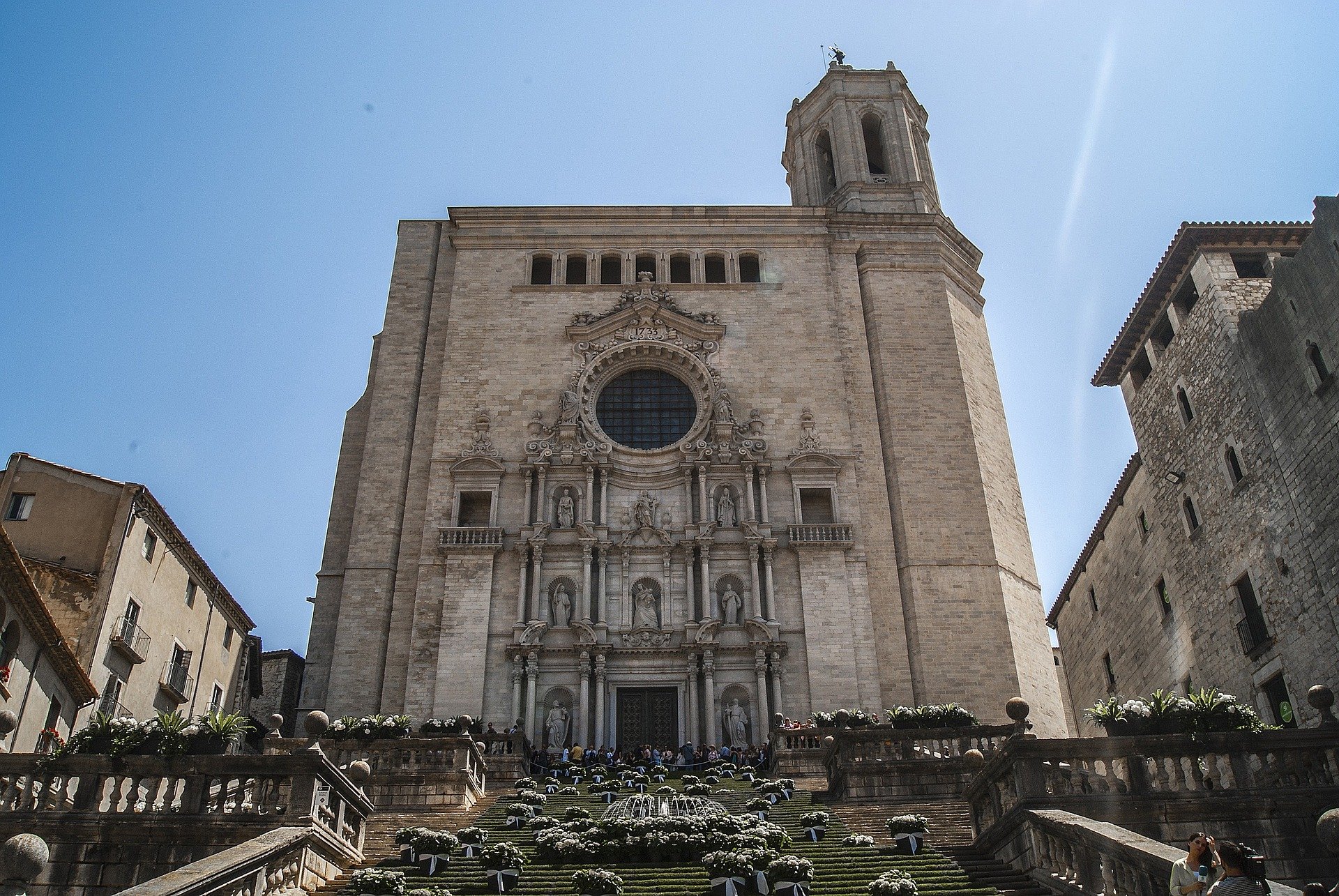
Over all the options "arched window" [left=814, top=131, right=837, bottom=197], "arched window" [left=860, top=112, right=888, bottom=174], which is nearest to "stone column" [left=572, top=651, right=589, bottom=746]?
"arched window" [left=814, top=131, right=837, bottom=197]

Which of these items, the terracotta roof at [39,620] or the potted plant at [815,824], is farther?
the terracotta roof at [39,620]

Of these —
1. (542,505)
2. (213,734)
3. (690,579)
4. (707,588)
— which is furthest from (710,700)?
(213,734)

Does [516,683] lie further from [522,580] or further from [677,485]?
[677,485]

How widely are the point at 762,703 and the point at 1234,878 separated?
64.2 ft

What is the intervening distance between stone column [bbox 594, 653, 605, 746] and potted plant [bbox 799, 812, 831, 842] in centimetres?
1170

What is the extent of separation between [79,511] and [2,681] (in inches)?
276

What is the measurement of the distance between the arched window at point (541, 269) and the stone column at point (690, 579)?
35.3 ft

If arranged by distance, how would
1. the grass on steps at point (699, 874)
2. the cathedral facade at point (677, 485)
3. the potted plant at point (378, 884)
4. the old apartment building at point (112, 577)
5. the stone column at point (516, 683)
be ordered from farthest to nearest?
the cathedral facade at point (677, 485) < the stone column at point (516, 683) < the old apartment building at point (112, 577) < the grass on steps at point (699, 874) < the potted plant at point (378, 884)

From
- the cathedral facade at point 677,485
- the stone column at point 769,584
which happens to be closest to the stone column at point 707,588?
the cathedral facade at point 677,485

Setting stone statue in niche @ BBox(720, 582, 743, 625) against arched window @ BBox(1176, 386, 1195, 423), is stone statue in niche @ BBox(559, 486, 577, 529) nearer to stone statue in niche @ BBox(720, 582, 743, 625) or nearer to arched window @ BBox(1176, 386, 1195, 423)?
stone statue in niche @ BBox(720, 582, 743, 625)

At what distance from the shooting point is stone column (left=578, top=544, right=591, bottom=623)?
27234mm

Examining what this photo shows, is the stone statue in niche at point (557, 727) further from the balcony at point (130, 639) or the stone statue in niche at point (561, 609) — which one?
the balcony at point (130, 639)

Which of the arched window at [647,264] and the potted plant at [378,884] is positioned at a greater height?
the arched window at [647,264]

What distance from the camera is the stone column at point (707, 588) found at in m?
27.3
